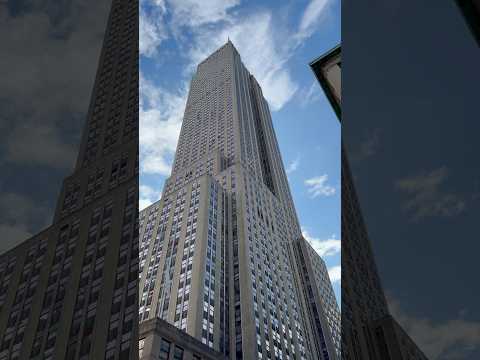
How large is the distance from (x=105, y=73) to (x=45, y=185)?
225ft

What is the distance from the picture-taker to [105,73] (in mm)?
74875

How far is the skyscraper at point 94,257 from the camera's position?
45.1 meters

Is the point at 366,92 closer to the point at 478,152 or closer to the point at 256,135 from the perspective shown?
the point at 478,152

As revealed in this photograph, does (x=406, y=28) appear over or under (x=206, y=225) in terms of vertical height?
under

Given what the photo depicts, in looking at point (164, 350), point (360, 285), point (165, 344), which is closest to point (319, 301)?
point (165, 344)

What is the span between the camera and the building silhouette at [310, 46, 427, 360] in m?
12.7

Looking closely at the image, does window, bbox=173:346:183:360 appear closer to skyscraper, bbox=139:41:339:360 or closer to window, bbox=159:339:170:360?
window, bbox=159:339:170:360

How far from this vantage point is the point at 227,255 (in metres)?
111

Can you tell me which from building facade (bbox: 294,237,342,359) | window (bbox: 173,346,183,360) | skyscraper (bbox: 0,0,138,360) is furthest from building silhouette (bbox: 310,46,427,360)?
building facade (bbox: 294,237,342,359)

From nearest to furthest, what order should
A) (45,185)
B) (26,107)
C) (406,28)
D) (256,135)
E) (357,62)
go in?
(406,28) → (26,107) → (45,185) → (357,62) → (256,135)

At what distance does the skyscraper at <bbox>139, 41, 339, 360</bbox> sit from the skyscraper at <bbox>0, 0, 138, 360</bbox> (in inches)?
1328

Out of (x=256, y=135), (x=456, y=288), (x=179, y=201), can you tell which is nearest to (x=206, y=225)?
(x=179, y=201)

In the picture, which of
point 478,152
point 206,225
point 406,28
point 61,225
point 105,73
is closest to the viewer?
point 478,152

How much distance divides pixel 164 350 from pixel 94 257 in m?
16.9
